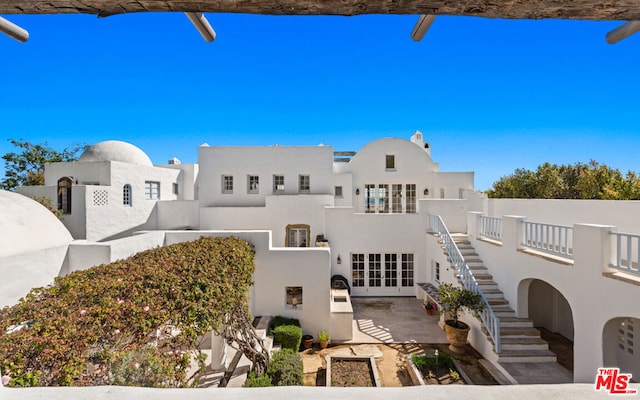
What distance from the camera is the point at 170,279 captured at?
576 cm

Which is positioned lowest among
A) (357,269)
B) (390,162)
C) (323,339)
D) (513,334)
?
(323,339)

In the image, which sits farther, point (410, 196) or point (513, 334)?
point (410, 196)

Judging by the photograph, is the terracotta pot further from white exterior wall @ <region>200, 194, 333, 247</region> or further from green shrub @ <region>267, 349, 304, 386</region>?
white exterior wall @ <region>200, 194, 333, 247</region>

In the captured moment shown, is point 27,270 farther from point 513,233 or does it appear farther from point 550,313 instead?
point 550,313

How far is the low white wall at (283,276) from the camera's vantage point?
10797 mm

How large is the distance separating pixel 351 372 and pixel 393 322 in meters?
4.18

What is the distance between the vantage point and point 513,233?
9.40 meters

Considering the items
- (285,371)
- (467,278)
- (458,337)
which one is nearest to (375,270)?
(467,278)

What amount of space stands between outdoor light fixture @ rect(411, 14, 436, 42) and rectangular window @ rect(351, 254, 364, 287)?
13641 millimetres

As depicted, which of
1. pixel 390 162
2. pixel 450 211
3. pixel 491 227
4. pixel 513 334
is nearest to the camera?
pixel 513 334

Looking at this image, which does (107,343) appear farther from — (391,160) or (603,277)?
(391,160)

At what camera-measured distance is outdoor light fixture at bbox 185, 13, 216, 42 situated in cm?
198

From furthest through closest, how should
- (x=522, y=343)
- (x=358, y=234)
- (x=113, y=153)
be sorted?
(x=113, y=153)
(x=358, y=234)
(x=522, y=343)

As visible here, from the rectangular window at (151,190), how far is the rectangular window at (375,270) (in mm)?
15124
